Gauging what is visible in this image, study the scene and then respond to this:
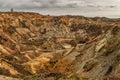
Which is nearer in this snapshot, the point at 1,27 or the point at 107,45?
the point at 107,45

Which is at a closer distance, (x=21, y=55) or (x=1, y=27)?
(x=21, y=55)

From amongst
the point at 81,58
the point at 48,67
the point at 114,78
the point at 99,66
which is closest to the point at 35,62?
the point at 48,67

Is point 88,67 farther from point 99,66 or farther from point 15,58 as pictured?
point 15,58

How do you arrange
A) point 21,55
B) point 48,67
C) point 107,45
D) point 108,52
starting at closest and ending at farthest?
point 108,52 < point 107,45 < point 48,67 < point 21,55

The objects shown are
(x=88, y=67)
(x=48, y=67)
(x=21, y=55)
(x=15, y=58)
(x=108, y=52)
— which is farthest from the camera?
(x=21, y=55)

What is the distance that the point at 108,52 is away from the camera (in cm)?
5059

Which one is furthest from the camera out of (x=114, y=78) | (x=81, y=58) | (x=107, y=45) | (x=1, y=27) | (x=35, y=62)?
(x=1, y=27)

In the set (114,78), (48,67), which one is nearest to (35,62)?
(48,67)

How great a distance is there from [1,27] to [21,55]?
78136mm

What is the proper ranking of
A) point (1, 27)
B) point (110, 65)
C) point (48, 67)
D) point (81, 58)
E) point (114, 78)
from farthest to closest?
point (1, 27), point (48, 67), point (81, 58), point (110, 65), point (114, 78)

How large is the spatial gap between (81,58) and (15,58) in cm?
5345

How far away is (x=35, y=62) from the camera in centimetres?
7450

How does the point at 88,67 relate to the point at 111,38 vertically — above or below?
below

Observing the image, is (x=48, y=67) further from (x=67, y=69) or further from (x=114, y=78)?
(x=114, y=78)
